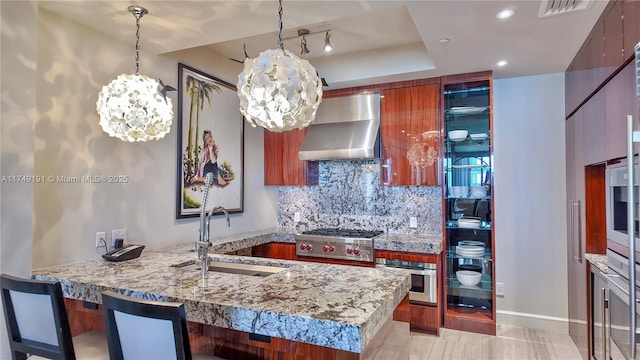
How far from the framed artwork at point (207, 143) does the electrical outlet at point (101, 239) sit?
0.64 m

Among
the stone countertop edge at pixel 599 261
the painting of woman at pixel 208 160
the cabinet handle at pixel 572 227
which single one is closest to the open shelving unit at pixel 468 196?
the cabinet handle at pixel 572 227

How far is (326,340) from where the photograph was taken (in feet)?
3.94

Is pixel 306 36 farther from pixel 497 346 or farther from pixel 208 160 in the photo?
pixel 497 346

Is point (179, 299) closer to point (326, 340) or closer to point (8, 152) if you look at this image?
point (326, 340)

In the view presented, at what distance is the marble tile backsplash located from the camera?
382cm

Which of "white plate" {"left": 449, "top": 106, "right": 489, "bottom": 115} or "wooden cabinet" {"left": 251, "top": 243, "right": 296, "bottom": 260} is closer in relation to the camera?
"white plate" {"left": 449, "top": 106, "right": 489, "bottom": 115}

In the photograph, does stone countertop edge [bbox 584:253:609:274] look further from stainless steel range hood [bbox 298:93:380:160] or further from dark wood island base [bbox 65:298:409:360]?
stainless steel range hood [bbox 298:93:380:160]

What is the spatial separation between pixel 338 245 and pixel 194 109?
187 cm

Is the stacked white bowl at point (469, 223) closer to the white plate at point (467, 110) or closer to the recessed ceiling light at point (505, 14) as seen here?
the white plate at point (467, 110)

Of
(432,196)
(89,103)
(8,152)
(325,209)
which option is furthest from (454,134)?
(8,152)

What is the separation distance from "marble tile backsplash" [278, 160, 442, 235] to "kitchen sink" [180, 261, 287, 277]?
217 cm

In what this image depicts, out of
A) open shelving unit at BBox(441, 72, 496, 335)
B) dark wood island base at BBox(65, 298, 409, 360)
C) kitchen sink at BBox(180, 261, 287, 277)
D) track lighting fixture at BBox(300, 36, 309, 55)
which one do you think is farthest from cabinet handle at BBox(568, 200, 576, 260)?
track lighting fixture at BBox(300, 36, 309, 55)

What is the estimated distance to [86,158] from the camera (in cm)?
234

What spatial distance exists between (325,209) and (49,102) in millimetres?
2891
